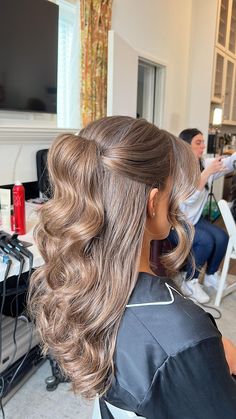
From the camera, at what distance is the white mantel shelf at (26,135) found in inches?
74.4

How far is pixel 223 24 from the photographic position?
13.8 feet

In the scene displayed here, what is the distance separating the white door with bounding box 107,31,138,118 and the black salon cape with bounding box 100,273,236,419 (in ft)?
6.63

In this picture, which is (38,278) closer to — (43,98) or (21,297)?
(21,297)

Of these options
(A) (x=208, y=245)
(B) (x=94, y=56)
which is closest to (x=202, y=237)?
(A) (x=208, y=245)

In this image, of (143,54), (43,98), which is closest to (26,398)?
(43,98)

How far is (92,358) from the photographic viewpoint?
0.55 metres

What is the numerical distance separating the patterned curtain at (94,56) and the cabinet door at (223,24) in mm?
2078

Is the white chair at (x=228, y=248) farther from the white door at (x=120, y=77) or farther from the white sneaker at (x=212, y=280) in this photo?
the white door at (x=120, y=77)

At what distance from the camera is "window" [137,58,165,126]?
3.63 metres

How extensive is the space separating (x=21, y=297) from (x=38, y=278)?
42.4 inches

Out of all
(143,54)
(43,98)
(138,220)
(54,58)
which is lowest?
(138,220)

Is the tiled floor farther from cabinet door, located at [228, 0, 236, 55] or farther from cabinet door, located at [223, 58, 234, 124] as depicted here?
cabinet door, located at [228, 0, 236, 55]

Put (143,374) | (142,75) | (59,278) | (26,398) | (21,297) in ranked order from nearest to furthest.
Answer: (143,374), (59,278), (26,398), (21,297), (142,75)

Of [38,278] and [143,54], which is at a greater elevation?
[143,54]
